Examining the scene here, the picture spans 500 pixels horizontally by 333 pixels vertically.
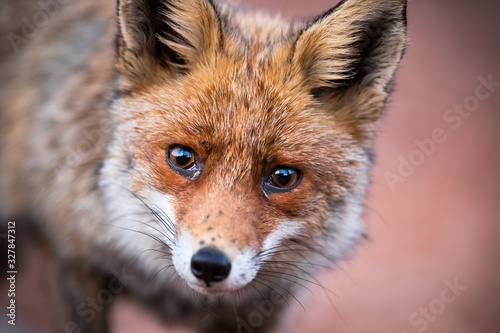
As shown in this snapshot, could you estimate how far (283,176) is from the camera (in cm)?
261

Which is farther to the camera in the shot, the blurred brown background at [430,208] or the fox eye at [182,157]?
the blurred brown background at [430,208]

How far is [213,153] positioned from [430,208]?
13.1 feet

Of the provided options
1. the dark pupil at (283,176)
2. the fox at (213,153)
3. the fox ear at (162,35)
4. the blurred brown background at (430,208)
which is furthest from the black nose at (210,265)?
the blurred brown background at (430,208)

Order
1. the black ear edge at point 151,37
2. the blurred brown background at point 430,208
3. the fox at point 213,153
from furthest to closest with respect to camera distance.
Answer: the blurred brown background at point 430,208 → the black ear edge at point 151,37 → the fox at point 213,153

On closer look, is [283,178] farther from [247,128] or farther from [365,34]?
[365,34]

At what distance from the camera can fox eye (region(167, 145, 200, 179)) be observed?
254 cm

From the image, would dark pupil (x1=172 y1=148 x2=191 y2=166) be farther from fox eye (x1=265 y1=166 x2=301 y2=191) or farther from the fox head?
fox eye (x1=265 y1=166 x2=301 y2=191)

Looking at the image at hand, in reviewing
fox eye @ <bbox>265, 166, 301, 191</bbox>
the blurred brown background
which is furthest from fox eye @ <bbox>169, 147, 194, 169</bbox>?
the blurred brown background

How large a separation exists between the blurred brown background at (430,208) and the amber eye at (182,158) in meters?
1.65

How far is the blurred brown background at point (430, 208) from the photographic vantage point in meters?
4.73

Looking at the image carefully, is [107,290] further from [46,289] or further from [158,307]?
[46,289]

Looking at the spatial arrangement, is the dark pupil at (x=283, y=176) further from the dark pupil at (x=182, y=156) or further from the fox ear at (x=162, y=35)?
the fox ear at (x=162, y=35)

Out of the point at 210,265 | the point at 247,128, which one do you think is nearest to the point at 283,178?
the point at 247,128

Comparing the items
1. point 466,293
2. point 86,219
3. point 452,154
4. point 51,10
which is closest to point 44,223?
point 86,219
